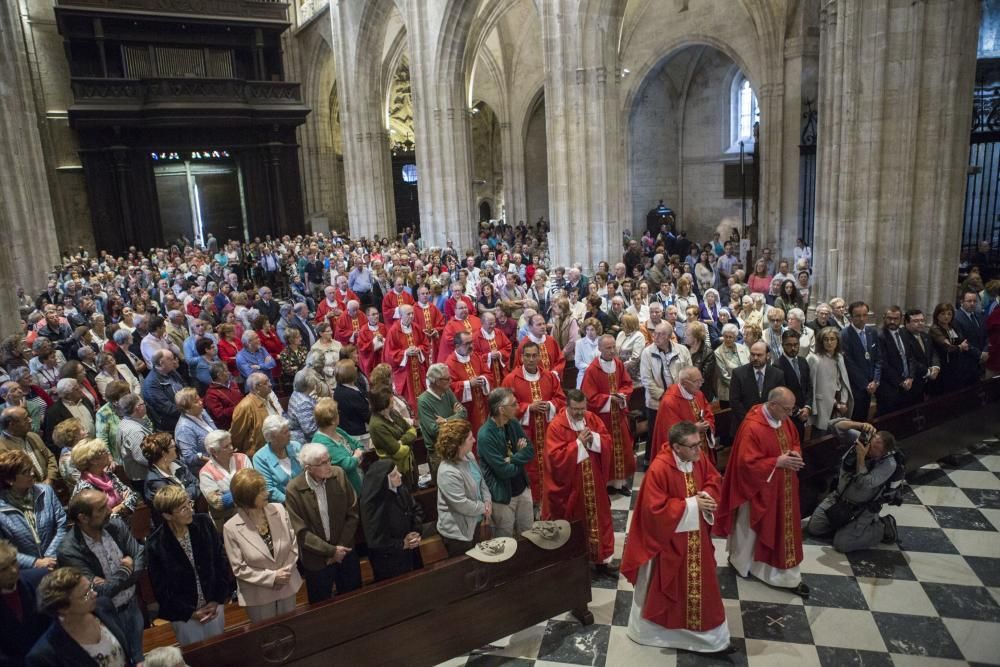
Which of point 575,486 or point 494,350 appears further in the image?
point 494,350

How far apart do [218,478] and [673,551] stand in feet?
10.4

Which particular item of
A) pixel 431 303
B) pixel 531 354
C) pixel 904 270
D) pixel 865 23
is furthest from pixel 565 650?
pixel 865 23

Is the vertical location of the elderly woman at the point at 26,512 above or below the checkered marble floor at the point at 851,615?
above

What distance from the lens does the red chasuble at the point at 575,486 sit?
5.61 meters

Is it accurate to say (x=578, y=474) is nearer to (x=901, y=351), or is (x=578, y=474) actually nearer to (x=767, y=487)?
(x=767, y=487)

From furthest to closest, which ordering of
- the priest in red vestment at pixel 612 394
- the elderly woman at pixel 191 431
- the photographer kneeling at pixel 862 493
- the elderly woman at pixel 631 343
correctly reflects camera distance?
the elderly woman at pixel 631 343
the priest in red vestment at pixel 612 394
the photographer kneeling at pixel 862 493
the elderly woman at pixel 191 431

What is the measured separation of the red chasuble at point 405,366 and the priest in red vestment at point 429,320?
52 cm

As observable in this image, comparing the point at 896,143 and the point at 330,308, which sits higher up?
the point at 896,143

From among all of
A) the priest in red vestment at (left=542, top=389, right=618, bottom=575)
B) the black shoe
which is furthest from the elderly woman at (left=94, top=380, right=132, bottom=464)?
the black shoe

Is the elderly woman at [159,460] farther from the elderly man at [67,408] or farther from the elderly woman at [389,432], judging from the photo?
the elderly man at [67,408]

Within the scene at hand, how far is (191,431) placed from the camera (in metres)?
5.63

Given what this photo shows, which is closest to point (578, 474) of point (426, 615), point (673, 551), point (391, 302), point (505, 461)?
point (505, 461)

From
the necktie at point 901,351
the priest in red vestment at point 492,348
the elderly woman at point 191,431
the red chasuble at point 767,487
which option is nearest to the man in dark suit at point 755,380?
the red chasuble at point 767,487

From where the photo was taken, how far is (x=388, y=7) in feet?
84.1
